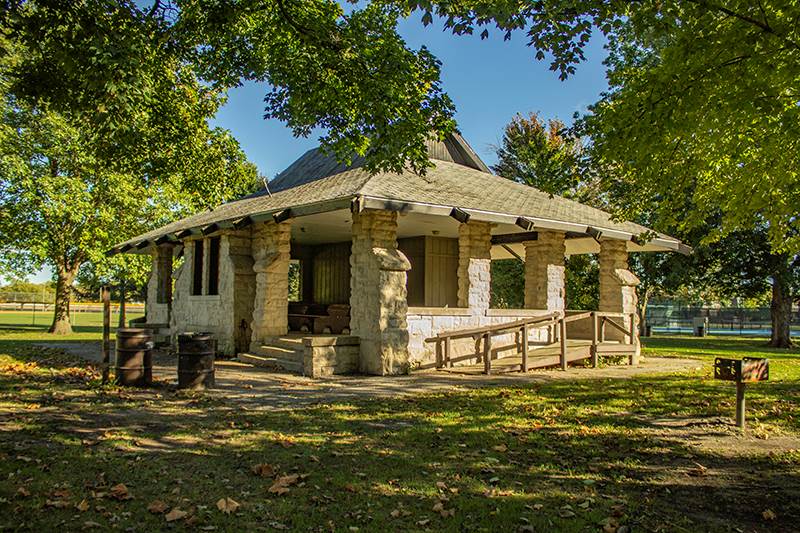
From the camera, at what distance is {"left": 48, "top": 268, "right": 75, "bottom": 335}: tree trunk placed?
2617 centimetres

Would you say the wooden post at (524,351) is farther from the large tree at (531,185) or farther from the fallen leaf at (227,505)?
the large tree at (531,185)

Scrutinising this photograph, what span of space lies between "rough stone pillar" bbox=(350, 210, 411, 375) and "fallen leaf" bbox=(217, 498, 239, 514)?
7.27 m

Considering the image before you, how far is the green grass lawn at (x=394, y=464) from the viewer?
4059 mm

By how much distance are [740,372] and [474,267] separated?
7435 millimetres

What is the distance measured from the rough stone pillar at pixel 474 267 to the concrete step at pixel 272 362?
429 cm

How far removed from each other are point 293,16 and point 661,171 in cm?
662

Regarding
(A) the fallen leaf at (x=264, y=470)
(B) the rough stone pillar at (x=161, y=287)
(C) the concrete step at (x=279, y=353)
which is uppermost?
(B) the rough stone pillar at (x=161, y=287)

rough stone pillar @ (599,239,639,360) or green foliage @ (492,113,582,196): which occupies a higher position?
green foliage @ (492,113,582,196)

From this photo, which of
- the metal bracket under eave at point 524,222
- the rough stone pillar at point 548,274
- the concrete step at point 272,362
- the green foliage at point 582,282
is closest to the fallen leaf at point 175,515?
the concrete step at point 272,362

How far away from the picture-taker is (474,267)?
13.7 m

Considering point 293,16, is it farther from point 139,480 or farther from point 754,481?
point 754,481

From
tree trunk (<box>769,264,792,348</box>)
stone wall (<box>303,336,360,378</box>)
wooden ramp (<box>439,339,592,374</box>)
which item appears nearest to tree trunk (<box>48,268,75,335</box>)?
stone wall (<box>303,336,360,378</box>)

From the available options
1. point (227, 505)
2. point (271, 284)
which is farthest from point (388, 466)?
point (271, 284)

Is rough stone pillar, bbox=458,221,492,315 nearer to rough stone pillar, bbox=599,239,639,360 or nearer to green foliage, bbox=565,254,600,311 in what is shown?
rough stone pillar, bbox=599,239,639,360
